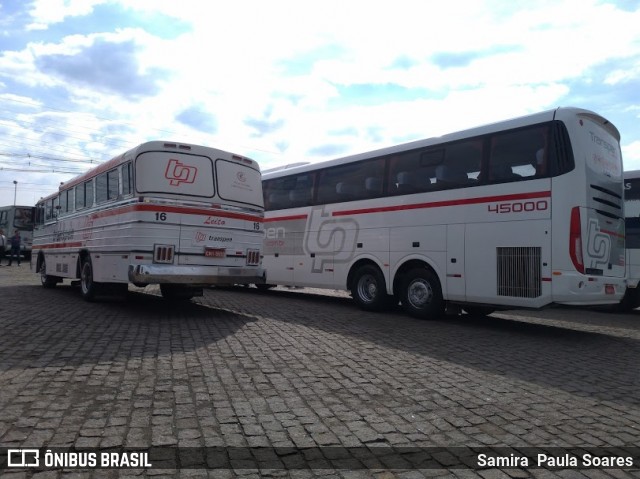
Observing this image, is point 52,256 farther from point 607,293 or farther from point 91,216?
point 607,293

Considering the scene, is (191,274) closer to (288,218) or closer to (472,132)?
(288,218)

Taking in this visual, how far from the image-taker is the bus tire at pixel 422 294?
9.84 meters

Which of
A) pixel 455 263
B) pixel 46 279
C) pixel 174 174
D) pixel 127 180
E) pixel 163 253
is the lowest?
pixel 46 279

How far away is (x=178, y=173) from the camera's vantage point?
9422mm

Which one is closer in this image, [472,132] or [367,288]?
[472,132]

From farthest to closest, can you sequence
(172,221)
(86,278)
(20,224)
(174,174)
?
(20,224)
(86,278)
(174,174)
(172,221)

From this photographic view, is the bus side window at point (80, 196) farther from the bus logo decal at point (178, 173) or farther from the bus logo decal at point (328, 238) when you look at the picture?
the bus logo decal at point (328, 238)

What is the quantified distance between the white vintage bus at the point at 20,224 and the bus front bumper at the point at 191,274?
28052mm

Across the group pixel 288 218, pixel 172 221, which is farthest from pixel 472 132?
pixel 288 218

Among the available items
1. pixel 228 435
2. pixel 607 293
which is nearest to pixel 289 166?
pixel 607 293

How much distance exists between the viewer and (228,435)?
367 centimetres

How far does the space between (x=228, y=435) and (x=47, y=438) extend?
1213 millimetres

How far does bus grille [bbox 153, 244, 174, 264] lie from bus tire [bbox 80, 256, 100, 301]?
8.57 ft

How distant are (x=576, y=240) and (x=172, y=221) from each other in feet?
22.1
